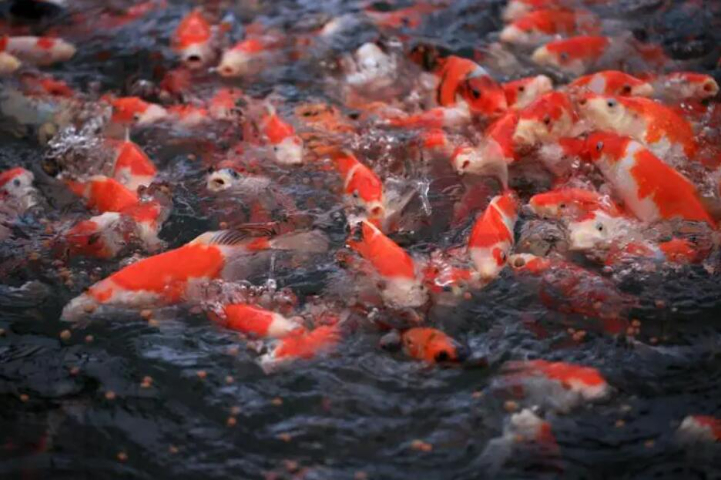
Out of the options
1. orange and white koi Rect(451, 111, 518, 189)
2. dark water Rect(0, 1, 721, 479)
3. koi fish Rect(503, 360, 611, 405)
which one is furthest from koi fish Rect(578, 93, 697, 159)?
koi fish Rect(503, 360, 611, 405)

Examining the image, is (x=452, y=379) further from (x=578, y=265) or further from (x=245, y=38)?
(x=245, y=38)

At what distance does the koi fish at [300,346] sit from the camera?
3129 millimetres

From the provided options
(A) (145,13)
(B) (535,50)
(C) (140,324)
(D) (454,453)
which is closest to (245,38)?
(A) (145,13)

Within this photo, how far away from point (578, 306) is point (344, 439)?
1.07m

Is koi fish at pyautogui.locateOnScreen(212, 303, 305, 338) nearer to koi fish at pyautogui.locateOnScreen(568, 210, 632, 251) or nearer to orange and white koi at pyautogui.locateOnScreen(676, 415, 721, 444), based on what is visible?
koi fish at pyautogui.locateOnScreen(568, 210, 632, 251)

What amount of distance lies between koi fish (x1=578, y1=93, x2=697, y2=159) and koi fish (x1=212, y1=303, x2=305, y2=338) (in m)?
1.86

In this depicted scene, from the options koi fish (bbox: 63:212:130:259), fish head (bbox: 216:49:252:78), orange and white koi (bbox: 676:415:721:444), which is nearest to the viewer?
orange and white koi (bbox: 676:415:721:444)

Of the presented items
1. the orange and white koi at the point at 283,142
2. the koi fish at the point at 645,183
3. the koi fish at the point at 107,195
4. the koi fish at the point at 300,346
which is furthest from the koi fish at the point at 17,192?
the koi fish at the point at 645,183

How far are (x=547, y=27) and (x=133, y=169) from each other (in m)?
2.75

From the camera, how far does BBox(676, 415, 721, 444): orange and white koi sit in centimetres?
281

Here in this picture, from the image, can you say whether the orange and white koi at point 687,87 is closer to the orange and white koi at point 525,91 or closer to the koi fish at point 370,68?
the orange and white koi at point 525,91

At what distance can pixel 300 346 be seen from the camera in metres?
3.16

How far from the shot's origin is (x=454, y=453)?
2840 mm

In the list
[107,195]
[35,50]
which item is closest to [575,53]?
[107,195]
